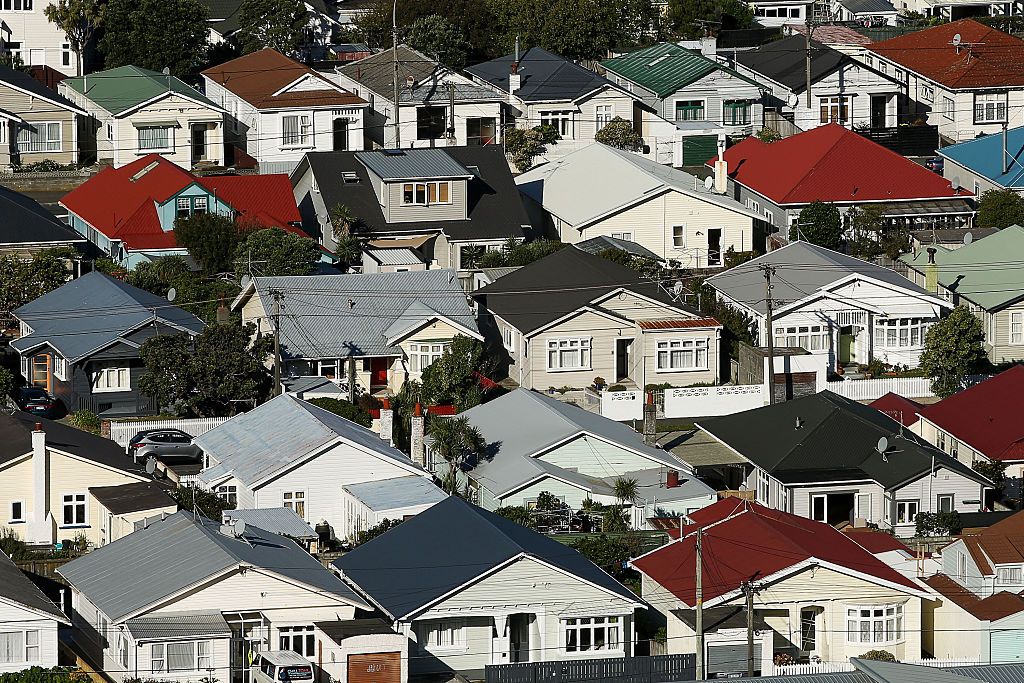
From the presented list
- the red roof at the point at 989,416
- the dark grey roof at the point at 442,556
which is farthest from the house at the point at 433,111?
the dark grey roof at the point at 442,556

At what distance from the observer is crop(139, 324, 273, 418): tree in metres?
60.1

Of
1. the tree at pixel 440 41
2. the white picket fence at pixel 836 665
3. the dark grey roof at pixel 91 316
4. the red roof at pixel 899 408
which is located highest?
the tree at pixel 440 41

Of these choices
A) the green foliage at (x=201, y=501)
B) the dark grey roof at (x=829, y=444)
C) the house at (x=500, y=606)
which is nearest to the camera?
the house at (x=500, y=606)

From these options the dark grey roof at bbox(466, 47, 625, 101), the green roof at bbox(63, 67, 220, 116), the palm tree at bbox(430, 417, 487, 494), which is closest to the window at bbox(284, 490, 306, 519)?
the palm tree at bbox(430, 417, 487, 494)

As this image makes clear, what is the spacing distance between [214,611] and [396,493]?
27.6ft

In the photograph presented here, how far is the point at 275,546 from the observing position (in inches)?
1845

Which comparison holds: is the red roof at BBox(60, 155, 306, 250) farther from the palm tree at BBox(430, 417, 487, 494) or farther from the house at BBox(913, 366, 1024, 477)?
the house at BBox(913, 366, 1024, 477)

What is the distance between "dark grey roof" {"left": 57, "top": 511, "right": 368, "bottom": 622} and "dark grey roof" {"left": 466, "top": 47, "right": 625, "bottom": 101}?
135 feet

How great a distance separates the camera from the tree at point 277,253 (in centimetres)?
6888

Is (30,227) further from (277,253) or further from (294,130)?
(294,130)

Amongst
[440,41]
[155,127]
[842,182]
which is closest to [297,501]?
[842,182]

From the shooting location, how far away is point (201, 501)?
173 feet

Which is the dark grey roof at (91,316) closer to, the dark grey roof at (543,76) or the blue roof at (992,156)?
the dark grey roof at (543,76)

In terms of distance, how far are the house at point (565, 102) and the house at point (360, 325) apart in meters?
21.7
